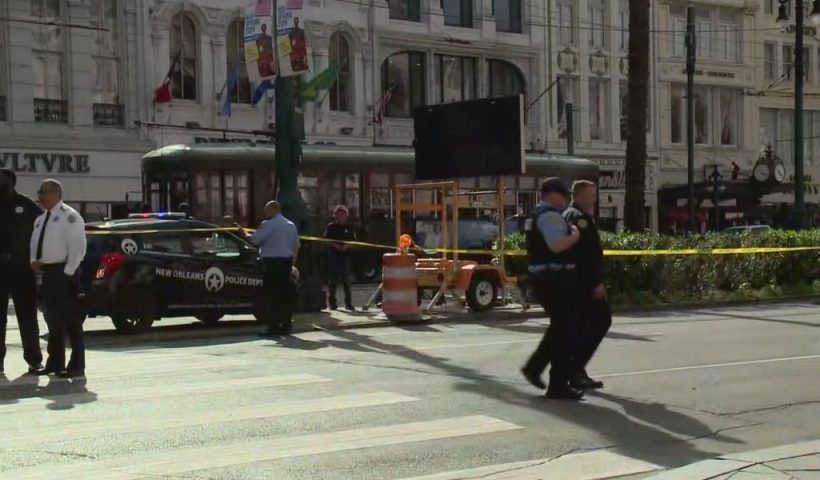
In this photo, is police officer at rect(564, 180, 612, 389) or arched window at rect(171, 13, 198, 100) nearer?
police officer at rect(564, 180, 612, 389)

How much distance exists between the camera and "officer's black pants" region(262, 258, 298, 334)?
535 inches

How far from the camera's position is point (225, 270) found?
48.7ft

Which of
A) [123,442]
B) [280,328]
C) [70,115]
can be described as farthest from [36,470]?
[70,115]

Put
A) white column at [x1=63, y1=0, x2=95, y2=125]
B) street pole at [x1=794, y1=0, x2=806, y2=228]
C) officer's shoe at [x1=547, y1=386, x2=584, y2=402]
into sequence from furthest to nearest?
white column at [x1=63, y1=0, x2=95, y2=125] < street pole at [x1=794, y1=0, x2=806, y2=228] < officer's shoe at [x1=547, y1=386, x2=584, y2=402]

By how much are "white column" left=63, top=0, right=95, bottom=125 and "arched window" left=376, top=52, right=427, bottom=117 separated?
1130cm

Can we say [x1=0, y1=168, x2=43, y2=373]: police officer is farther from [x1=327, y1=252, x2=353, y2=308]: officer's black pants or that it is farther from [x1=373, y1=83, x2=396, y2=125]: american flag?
[x1=373, y1=83, x2=396, y2=125]: american flag

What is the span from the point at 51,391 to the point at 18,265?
4.93 ft

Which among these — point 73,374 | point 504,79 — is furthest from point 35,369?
point 504,79

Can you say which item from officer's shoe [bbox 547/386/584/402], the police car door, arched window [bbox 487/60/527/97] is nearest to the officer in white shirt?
officer's shoe [bbox 547/386/584/402]

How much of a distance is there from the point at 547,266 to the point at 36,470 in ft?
13.7

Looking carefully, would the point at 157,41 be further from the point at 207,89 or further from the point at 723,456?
the point at 723,456

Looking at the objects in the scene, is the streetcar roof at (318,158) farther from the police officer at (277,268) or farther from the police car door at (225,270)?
the police officer at (277,268)

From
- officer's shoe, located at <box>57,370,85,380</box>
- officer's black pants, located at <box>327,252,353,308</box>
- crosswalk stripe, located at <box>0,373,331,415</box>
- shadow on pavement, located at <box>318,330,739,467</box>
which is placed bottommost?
shadow on pavement, located at <box>318,330,739,467</box>

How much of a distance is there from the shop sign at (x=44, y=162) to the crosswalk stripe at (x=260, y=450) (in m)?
25.8
